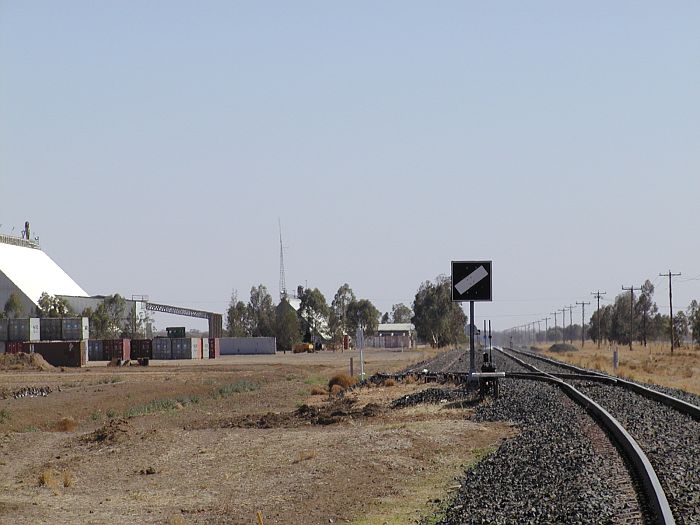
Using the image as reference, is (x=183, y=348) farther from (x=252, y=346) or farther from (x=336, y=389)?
(x=336, y=389)

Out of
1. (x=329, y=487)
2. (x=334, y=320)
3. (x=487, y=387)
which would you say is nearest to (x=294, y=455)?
(x=329, y=487)

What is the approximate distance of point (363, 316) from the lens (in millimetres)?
167875

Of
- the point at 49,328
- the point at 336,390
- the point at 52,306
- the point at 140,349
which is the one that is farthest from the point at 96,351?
the point at 336,390

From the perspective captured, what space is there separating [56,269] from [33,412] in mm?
122224

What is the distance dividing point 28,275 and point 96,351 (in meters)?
41.7

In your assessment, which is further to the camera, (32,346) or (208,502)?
(32,346)

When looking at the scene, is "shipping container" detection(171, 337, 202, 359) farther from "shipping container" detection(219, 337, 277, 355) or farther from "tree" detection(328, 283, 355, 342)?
"tree" detection(328, 283, 355, 342)

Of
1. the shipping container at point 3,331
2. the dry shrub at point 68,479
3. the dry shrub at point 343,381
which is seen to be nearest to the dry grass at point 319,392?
the dry shrub at point 343,381

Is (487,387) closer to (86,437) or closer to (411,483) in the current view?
(86,437)

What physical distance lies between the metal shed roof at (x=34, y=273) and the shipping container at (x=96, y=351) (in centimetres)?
3176

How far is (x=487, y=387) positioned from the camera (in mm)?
25234

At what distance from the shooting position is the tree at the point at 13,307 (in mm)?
124500

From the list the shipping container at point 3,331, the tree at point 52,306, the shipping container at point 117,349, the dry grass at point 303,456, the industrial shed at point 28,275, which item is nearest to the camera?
the dry grass at point 303,456

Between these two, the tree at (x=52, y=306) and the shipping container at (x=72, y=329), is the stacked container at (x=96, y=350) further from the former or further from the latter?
the tree at (x=52, y=306)
